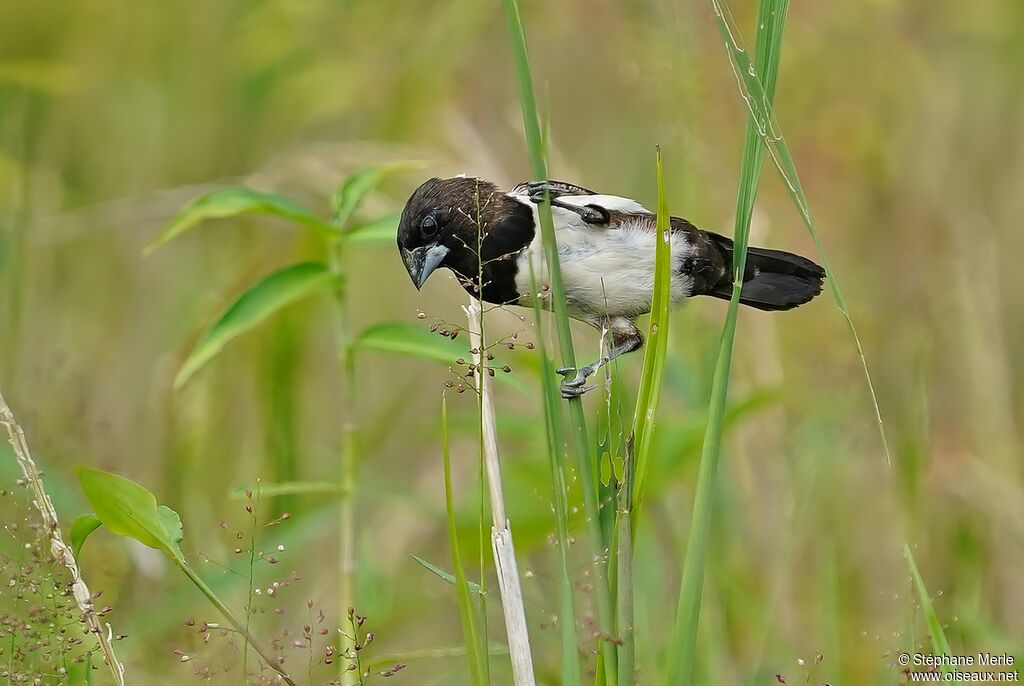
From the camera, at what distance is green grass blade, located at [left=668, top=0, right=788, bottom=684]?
1835 mm

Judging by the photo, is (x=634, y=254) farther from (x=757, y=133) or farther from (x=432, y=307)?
(x=432, y=307)

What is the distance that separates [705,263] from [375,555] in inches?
67.4

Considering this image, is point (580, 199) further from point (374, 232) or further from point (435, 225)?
point (374, 232)

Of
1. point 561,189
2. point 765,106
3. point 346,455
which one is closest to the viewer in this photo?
point 765,106

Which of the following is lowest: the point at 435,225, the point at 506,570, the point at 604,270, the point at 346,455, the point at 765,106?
the point at 506,570

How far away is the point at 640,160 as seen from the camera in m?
4.89

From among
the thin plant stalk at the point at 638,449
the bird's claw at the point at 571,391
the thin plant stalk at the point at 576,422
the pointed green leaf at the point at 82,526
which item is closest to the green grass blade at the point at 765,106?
the thin plant stalk at the point at 638,449

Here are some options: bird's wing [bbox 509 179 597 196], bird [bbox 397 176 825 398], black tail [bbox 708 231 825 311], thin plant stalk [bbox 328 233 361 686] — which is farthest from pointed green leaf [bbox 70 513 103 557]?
black tail [bbox 708 231 825 311]

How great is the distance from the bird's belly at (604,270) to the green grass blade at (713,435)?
0.71m

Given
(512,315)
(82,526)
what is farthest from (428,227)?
(82,526)

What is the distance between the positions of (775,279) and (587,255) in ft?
1.44

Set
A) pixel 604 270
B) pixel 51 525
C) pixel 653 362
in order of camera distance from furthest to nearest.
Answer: pixel 604 270 < pixel 653 362 < pixel 51 525

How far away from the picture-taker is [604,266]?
2.65m

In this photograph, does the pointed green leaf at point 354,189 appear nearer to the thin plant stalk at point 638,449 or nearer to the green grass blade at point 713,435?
the thin plant stalk at point 638,449
